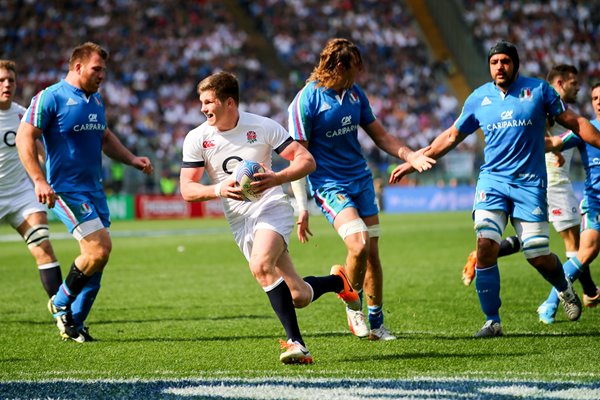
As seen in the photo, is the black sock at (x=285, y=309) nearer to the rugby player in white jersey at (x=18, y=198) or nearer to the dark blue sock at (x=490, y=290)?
the dark blue sock at (x=490, y=290)

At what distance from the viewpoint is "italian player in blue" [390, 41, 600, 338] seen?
25.3 ft

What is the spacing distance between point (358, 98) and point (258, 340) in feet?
7.61

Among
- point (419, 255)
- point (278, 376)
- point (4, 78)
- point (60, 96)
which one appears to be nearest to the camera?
point (278, 376)

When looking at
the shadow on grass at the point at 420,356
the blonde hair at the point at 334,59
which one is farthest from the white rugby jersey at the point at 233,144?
the shadow on grass at the point at 420,356

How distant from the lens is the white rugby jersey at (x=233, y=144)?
6852 mm

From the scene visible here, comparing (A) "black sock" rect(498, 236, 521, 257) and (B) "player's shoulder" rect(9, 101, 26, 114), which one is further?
(B) "player's shoulder" rect(9, 101, 26, 114)

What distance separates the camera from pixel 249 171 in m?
6.34

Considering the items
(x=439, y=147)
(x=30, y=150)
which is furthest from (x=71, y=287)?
(x=439, y=147)

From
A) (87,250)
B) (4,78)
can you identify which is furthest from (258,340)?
(4,78)

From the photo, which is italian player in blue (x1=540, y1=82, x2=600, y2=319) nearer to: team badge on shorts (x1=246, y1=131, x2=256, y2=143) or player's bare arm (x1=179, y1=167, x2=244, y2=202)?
team badge on shorts (x1=246, y1=131, x2=256, y2=143)

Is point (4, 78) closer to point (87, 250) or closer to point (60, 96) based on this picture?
point (60, 96)

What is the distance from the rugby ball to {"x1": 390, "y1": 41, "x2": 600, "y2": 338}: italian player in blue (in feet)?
7.77

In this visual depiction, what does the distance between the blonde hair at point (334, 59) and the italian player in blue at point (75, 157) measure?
6.56ft

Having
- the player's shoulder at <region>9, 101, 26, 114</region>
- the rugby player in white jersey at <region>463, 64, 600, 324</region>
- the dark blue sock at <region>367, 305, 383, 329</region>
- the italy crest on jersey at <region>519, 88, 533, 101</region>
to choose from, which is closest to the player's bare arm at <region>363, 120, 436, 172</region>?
the italy crest on jersey at <region>519, 88, 533, 101</region>
